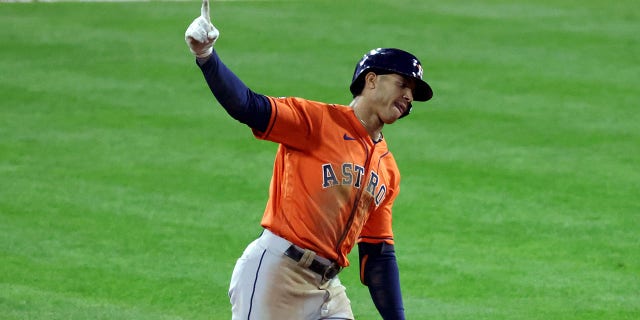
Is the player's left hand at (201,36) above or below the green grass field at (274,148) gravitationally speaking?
above

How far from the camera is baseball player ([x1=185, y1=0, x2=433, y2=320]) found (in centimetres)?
473

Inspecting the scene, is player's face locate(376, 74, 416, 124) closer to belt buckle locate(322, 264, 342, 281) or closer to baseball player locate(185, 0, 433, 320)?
baseball player locate(185, 0, 433, 320)

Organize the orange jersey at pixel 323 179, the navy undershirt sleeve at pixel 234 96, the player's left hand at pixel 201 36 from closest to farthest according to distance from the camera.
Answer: the player's left hand at pixel 201 36 → the navy undershirt sleeve at pixel 234 96 → the orange jersey at pixel 323 179

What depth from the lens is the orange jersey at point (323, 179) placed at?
4.71 metres

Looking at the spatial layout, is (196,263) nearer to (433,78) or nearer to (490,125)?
(490,125)

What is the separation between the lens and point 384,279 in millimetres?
5199

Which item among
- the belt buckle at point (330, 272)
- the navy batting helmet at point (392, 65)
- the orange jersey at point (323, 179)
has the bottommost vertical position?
the belt buckle at point (330, 272)

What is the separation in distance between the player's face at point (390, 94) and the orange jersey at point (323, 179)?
0.12 metres

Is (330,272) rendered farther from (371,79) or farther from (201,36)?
(201,36)

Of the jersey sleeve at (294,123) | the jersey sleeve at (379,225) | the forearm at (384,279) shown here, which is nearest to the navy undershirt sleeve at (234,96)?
the jersey sleeve at (294,123)

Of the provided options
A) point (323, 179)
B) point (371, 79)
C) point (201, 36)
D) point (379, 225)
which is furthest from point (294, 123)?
point (379, 225)

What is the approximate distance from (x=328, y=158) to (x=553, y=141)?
663 cm

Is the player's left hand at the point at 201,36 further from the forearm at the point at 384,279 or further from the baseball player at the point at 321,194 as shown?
the forearm at the point at 384,279

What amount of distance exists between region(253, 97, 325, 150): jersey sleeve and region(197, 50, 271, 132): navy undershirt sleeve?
35 mm
